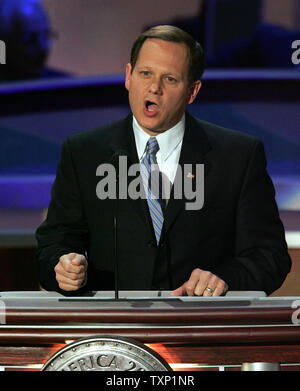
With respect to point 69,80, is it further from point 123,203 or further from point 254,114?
point 123,203

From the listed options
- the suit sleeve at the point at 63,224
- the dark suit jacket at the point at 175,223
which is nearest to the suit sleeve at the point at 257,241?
the dark suit jacket at the point at 175,223

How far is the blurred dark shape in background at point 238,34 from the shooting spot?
4.66 metres

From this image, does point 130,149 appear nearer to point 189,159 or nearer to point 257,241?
point 189,159

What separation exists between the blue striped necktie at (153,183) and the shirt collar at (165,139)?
0.03 meters

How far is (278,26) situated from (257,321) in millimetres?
3994

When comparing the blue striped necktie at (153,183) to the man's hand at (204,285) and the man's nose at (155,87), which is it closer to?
the man's nose at (155,87)

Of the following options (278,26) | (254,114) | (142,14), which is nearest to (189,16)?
(142,14)

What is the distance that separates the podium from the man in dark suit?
1.01 feet

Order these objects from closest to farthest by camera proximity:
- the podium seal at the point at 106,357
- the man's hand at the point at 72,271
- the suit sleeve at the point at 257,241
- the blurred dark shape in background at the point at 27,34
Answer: the podium seal at the point at 106,357, the man's hand at the point at 72,271, the suit sleeve at the point at 257,241, the blurred dark shape in background at the point at 27,34

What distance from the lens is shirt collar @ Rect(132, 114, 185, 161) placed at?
144cm

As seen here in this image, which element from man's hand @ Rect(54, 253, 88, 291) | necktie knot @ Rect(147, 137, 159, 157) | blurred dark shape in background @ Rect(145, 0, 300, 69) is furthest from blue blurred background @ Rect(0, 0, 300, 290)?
man's hand @ Rect(54, 253, 88, 291)

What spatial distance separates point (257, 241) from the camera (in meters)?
1.38

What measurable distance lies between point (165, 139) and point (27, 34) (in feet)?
12.1

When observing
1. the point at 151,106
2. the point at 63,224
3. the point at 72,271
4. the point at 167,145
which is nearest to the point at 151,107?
the point at 151,106
